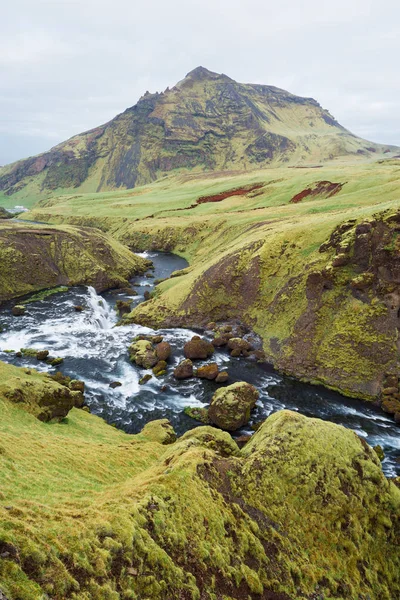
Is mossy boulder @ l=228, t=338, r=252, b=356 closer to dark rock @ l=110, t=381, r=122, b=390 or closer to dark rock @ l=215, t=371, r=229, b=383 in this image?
dark rock @ l=215, t=371, r=229, b=383

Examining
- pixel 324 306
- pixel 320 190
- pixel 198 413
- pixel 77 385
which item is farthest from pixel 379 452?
pixel 320 190

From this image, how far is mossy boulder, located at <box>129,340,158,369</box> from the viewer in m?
38.9

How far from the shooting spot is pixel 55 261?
67625 millimetres

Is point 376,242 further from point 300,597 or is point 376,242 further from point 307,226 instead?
point 300,597

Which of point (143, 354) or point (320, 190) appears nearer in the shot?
point (143, 354)

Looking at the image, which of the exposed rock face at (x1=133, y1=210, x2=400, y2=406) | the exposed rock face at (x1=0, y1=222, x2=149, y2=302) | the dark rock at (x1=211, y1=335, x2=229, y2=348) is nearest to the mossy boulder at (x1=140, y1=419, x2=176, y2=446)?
the exposed rock face at (x1=133, y1=210, x2=400, y2=406)

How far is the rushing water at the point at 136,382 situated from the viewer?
30.2 meters

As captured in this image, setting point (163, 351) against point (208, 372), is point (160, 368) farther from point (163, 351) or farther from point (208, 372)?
point (208, 372)

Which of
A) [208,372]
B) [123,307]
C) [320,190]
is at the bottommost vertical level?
[208,372]

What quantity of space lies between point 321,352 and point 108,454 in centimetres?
2458

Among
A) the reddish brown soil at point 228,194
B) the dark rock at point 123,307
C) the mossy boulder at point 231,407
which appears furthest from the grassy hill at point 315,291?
the reddish brown soil at point 228,194

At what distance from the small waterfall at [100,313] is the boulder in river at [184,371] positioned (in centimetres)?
1721

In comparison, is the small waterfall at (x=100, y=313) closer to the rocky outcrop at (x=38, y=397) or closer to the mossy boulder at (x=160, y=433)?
the mossy boulder at (x=160, y=433)

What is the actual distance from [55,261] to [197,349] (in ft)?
131
